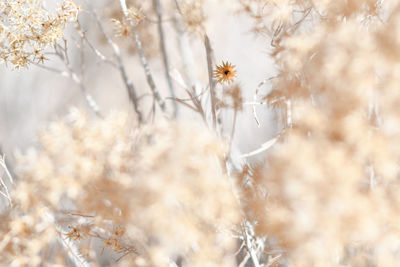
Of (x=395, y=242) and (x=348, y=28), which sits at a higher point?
(x=348, y=28)

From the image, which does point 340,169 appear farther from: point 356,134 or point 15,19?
point 15,19

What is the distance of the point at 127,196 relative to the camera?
0.43m

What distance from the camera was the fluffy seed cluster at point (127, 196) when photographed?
384mm

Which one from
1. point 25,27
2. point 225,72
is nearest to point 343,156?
point 225,72

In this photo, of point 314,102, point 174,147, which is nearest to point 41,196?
point 174,147

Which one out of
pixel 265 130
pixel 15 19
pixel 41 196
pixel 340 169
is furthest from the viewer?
pixel 265 130

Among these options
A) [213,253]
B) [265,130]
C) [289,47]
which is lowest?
[213,253]

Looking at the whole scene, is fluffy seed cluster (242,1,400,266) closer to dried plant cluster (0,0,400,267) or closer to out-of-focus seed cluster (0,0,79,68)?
dried plant cluster (0,0,400,267)

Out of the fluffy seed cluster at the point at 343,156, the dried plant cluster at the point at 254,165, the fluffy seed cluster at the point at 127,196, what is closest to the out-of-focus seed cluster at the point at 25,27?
the dried plant cluster at the point at 254,165

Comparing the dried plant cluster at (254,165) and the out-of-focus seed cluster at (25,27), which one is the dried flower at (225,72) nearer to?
the dried plant cluster at (254,165)

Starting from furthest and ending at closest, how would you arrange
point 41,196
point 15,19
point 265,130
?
point 265,130, point 41,196, point 15,19

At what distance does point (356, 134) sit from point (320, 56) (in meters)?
0.11

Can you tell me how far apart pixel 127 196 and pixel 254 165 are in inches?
7.0

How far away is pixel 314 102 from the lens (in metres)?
0.38
